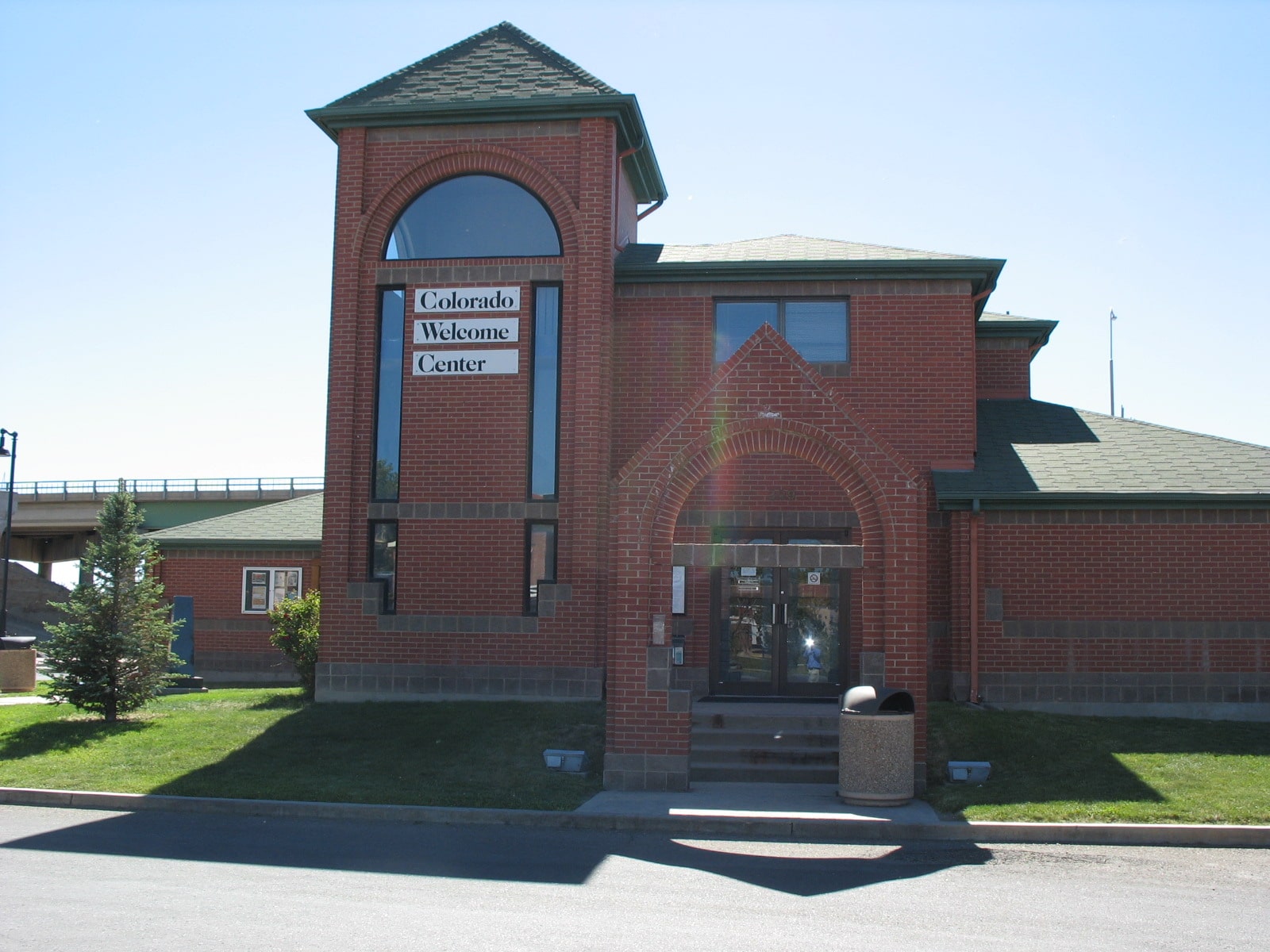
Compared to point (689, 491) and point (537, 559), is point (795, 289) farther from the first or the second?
point (689, 491)

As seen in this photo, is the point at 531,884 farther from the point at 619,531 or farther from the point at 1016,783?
the point at 1016,783

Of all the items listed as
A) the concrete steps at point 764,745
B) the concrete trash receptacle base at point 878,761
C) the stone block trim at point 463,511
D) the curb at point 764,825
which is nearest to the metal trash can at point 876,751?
the concrete trash receptacle base at point 878,761

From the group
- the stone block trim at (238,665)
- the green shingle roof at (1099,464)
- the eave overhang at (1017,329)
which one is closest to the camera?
the green shingle roof at (1099,464)

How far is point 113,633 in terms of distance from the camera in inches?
633

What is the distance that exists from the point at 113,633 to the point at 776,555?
385 inches

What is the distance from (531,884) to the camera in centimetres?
834

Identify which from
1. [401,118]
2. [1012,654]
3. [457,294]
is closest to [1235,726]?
→ [1012,654]

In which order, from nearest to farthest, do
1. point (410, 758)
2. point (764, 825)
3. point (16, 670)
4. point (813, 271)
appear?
1. point (764, 825)
2. point (410, 758)
3. point (813, 271)
4. point (16, 670)

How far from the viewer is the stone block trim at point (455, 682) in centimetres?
1584

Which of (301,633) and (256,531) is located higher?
(256,531)

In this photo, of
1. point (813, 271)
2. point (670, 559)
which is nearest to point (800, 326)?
point (813, 271)

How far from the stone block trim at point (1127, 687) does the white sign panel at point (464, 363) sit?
8.01 meters

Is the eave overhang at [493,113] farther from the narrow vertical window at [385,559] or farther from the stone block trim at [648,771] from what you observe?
the stone block trim at [648,771]

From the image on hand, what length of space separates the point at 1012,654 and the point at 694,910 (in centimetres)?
939
